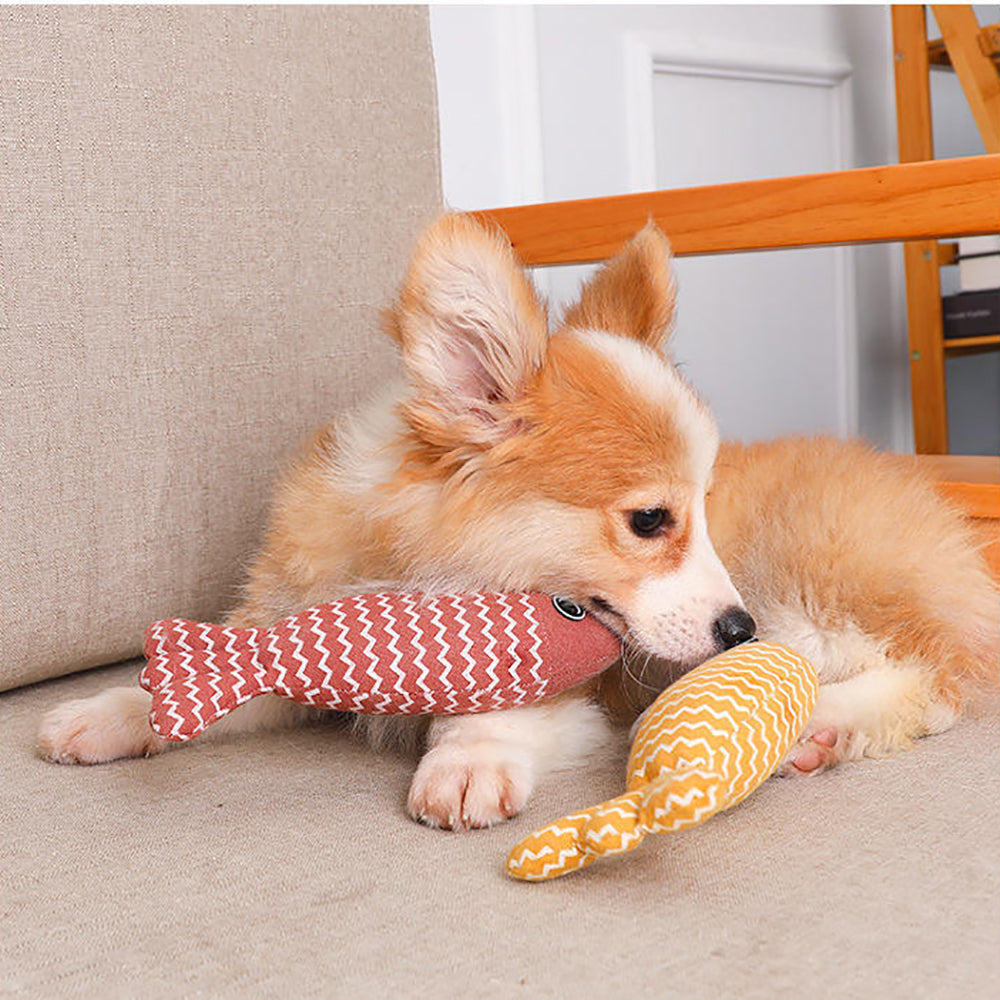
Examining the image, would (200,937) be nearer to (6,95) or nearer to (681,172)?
(6,95)

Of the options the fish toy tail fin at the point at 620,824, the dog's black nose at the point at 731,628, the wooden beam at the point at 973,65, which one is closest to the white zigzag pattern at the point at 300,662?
the fish toy tail fin at the point at 620,824

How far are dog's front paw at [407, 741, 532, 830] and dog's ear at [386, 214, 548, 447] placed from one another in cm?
37

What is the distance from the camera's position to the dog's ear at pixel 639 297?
1.69 m

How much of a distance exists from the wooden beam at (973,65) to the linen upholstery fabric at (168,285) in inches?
75.0

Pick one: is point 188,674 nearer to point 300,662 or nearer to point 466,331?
point 300,662

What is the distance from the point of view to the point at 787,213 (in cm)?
190

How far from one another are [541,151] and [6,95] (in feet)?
4.82

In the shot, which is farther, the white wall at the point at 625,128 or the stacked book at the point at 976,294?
the stacked book at the point at 976,294

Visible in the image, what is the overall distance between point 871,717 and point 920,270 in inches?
102

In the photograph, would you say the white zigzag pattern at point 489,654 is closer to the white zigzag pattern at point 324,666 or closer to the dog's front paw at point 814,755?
the white zigzag pattern at point 324,666

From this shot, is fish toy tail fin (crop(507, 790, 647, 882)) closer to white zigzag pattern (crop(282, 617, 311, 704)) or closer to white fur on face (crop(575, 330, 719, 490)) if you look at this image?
white zigzag pattern (crop(282, 617, 311, 704))

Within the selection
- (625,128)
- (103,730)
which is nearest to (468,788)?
(103,730)

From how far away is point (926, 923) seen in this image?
1.02m

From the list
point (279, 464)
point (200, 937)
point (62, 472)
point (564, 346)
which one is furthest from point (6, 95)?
point (200, 937)
